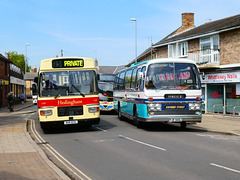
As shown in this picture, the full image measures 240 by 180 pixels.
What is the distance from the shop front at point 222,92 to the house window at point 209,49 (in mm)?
1305

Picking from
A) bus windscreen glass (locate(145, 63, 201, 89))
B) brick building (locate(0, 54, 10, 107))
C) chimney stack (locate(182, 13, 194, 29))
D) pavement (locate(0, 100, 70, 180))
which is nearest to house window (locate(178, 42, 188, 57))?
chimney stack (locate(182, 13, 194, 29))

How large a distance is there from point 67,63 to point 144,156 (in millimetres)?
6790

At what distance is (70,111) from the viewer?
14039 millimetres

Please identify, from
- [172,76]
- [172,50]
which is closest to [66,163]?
[172,76]

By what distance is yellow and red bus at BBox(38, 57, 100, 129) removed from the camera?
545 inches

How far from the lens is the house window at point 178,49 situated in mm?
30469

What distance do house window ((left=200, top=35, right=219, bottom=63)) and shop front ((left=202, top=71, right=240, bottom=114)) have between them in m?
1.31

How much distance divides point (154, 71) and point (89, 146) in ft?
16.6

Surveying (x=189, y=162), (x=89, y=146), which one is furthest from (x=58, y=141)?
(x=189, y=162)

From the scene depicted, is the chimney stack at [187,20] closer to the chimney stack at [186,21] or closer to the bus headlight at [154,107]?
the chimney stack at [186,21]

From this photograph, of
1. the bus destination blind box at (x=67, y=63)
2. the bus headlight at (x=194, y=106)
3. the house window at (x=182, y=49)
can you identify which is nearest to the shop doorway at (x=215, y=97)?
the house window at (x=182, y=49)

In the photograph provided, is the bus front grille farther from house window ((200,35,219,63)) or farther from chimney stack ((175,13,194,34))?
chimney stack ((175,13,194,34))

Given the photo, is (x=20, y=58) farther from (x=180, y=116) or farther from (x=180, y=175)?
(x=180, y=175)

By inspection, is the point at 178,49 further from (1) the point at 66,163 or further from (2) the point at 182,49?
(1) the point at 66,163
